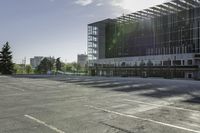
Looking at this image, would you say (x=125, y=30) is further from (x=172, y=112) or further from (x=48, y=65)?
(x=172, y=112)

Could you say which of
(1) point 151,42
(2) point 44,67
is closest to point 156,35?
(1) point 151,42

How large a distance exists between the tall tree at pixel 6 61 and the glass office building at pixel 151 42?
87.4 ft

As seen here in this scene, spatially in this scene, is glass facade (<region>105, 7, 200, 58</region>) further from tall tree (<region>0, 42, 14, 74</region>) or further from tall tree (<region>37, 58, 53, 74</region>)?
tall tree (<region>0, 42, 14, 74</region>)

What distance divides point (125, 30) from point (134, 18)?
5851 mm

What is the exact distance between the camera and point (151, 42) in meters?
66.6

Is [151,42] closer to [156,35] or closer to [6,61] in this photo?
[156,35]

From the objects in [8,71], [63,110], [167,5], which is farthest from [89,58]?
[63,110]

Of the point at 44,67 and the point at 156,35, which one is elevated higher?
the point at 156,35

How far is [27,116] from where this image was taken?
8820mm

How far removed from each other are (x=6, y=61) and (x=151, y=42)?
43711 millimetres

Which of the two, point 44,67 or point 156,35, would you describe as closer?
point 156,35

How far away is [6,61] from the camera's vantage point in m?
64.0

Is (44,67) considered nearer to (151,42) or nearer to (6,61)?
(6,61)

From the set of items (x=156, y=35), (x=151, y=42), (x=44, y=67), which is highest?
(x=156, y=35)
